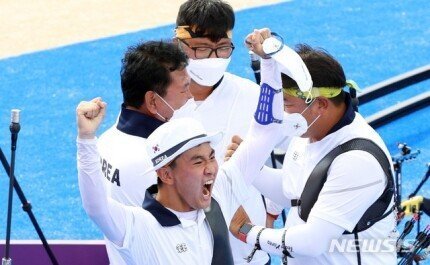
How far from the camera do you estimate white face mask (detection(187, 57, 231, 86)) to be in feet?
16.4

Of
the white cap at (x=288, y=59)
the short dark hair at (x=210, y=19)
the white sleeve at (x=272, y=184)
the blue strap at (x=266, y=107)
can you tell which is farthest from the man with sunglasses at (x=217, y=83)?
the white cap at (x=288, y=59)

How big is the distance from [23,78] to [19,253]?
5021 millimetres

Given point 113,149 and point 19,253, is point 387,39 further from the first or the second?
point 113,149

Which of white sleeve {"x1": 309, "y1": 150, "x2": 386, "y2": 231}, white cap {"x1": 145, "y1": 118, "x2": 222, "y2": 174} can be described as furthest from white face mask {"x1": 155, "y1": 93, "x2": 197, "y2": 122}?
white sleeve {"x1": 309, "y1": 150, "x2": 386, "y2": 231}

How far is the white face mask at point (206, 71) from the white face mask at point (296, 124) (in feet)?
2.55

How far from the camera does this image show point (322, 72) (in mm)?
4352

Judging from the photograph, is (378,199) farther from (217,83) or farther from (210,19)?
(210,19)

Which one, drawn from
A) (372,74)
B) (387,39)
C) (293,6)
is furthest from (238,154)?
(293,6)

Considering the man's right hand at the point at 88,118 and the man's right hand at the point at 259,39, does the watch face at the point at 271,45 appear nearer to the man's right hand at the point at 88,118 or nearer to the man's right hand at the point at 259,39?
the man's right hand at the point at 259,39

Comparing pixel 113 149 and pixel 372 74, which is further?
pixel 372 74

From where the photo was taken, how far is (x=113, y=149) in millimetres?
4348

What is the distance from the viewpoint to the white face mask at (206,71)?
197 inches

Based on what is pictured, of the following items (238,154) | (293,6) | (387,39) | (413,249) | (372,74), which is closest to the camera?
(238,154)

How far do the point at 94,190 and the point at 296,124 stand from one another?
1.09 metres
